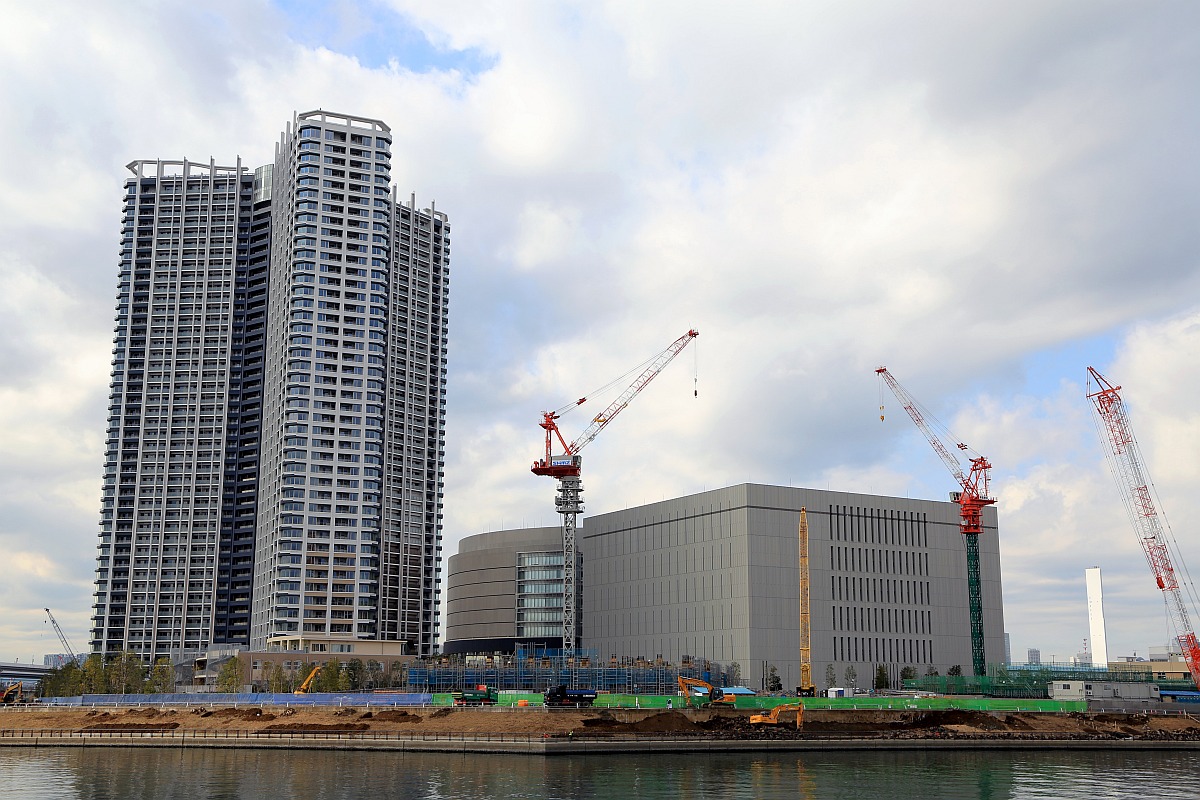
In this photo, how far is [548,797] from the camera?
85.8 m

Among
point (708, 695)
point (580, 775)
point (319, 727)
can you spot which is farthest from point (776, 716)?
point (319, 727)

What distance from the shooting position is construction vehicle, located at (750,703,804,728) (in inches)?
5349

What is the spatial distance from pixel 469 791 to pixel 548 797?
7.39m

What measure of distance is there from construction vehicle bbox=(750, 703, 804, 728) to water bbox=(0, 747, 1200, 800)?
30.2ft

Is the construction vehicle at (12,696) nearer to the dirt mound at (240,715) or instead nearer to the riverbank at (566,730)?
the riverbank at (566,730)

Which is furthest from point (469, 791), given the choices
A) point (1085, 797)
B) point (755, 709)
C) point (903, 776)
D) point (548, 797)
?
point (755, 709)

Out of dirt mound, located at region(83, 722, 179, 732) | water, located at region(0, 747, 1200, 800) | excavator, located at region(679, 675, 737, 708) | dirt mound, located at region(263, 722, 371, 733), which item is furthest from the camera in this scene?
excavator, located at region(679, 675, 737, 708)

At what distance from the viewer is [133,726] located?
144 m

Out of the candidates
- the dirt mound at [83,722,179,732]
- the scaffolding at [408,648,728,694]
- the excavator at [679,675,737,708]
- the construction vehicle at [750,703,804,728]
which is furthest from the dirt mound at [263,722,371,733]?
the scaffolding at [408,648,728,694]

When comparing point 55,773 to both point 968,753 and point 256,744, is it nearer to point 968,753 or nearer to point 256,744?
point 256,744

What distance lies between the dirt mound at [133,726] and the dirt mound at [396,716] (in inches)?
1052

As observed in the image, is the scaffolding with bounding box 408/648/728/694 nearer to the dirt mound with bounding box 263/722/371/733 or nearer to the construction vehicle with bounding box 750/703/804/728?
the construction vehicle with bounding box 750/703/804/728

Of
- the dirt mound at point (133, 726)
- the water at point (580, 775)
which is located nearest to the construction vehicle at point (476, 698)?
the water at point (580, 775)

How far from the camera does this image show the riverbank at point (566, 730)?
129m
